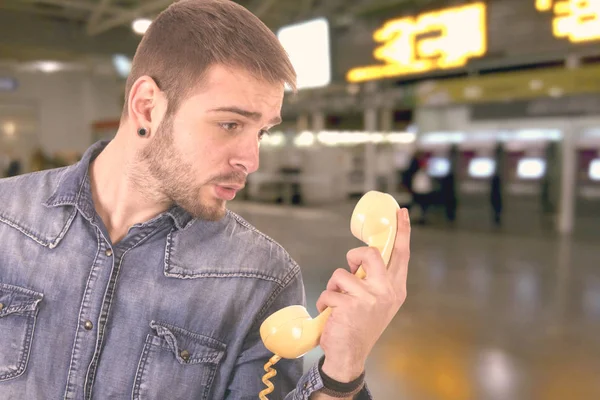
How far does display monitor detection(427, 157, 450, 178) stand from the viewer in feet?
38.1

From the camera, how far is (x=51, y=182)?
4.12 ft

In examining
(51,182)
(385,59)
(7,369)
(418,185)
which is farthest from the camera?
(418,185)

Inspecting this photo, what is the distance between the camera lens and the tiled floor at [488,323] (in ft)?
10.6

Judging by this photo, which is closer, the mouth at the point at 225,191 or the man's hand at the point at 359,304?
the man's hand at the point at 359,304

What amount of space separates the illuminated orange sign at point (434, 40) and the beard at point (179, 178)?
12.4 ft

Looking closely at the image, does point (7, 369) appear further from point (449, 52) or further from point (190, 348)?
point (449, 52)

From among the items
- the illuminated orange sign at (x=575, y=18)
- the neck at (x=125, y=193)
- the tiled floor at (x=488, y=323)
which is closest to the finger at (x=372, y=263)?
the neck at (x=125, y=193)

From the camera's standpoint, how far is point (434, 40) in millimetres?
4578

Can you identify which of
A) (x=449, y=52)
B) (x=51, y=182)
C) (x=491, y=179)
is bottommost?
(x=491, y=179)

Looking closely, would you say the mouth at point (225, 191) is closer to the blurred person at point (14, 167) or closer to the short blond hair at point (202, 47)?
the short blond hair at point (202, 47)

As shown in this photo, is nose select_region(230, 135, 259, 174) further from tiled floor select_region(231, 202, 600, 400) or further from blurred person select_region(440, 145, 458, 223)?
blurred person select_region(440, 145, 458, 223)

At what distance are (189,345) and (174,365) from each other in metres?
0.05

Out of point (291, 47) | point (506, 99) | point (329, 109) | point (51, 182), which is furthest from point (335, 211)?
point (51, 182)

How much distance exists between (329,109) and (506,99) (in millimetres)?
4796
